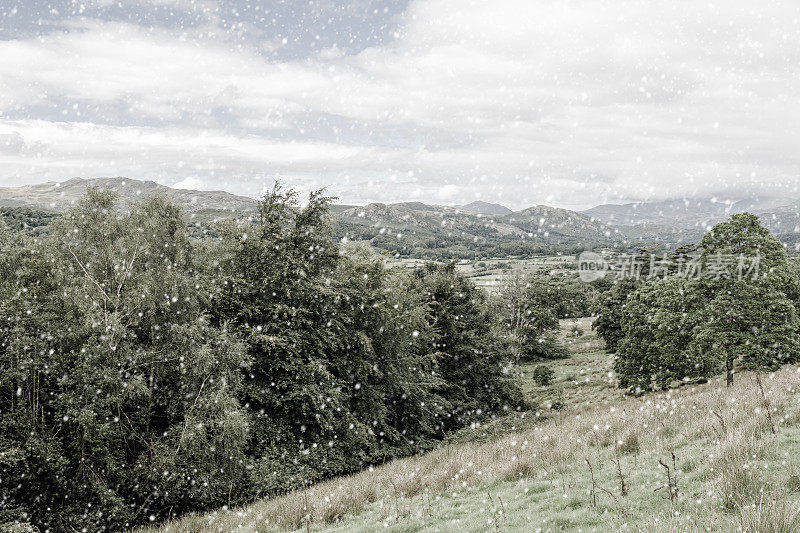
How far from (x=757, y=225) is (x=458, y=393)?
22653 mm

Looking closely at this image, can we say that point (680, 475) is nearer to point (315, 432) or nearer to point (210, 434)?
point (210, 434)

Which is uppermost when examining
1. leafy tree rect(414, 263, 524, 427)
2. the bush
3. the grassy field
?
the grassy field

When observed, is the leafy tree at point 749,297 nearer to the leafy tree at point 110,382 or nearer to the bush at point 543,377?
the leafy tree at point 110,382

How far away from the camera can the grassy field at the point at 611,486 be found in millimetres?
5473

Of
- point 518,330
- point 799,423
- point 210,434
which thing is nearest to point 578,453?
point 799,423

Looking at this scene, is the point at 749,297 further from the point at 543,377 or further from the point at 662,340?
the point at 543,377

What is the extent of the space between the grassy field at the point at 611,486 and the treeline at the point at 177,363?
520 cm

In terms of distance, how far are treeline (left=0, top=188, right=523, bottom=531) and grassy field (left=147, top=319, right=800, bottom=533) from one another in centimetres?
520

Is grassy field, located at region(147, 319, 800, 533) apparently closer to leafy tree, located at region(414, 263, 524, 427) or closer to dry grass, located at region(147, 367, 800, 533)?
dry grass, located at region(147, 367, 800, 533)

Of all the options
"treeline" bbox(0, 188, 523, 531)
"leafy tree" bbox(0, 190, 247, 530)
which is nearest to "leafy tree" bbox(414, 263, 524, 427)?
"treeline" bbox(0, 188, 523, 531)

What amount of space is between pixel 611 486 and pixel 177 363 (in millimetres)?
17250

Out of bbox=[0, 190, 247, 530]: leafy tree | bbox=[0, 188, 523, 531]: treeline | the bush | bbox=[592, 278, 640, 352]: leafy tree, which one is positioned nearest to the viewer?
bbox=[0, 190, 247, 530]: leafy tree

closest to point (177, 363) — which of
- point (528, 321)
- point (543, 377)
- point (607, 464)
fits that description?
point (607, 464)

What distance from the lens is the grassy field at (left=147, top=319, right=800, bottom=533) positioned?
18.0 ft
